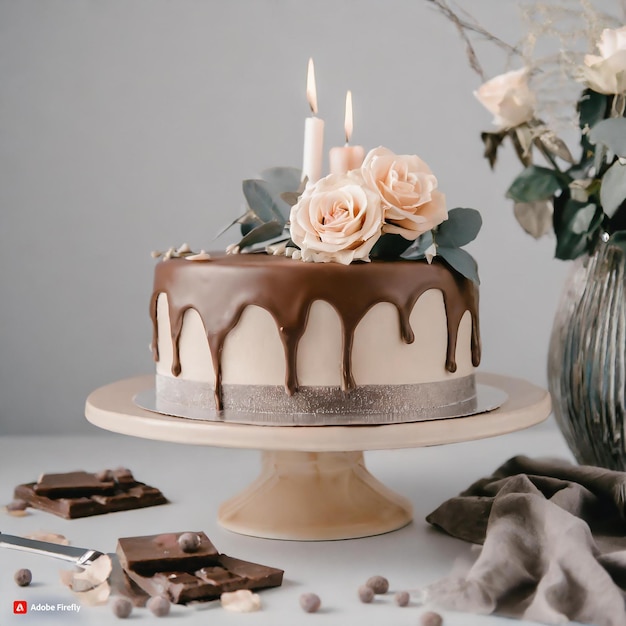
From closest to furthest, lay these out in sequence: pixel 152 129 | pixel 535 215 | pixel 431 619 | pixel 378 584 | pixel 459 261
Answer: pixel 431 619, pixel 378 584, pixel 459 261, pixel 535 215, pixel 152 129

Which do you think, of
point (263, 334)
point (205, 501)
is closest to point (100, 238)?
point (205, 501)

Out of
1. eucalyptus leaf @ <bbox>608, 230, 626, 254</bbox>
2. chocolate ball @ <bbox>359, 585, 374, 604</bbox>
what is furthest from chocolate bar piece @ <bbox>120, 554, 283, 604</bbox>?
eucalyptus leaf @ <bbox>608, 230, 626, 254</bbox>

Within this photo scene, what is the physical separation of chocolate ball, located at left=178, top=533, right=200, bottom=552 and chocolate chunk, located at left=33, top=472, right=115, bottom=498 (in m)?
0.45

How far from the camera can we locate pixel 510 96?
1.69 metres

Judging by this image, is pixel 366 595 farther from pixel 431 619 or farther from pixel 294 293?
pixel 294 293

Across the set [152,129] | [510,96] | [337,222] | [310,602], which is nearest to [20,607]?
[310,602]

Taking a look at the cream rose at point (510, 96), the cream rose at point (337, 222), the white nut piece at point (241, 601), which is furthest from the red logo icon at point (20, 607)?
the cream rose at point (510, 96)

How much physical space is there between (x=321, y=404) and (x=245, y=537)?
26 centimetres

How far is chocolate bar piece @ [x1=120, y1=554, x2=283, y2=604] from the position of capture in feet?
3.86

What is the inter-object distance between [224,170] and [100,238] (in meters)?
0.35

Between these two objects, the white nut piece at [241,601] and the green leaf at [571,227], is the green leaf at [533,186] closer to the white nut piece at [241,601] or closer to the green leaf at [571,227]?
the green leaf at [571,227]

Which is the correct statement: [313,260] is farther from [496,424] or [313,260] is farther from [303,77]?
[303,77]

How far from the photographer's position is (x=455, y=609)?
1.16 metres

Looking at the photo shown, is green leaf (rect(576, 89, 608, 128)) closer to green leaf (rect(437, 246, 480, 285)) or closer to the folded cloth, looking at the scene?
green leaf (rect(437, 246, 480, 285))
